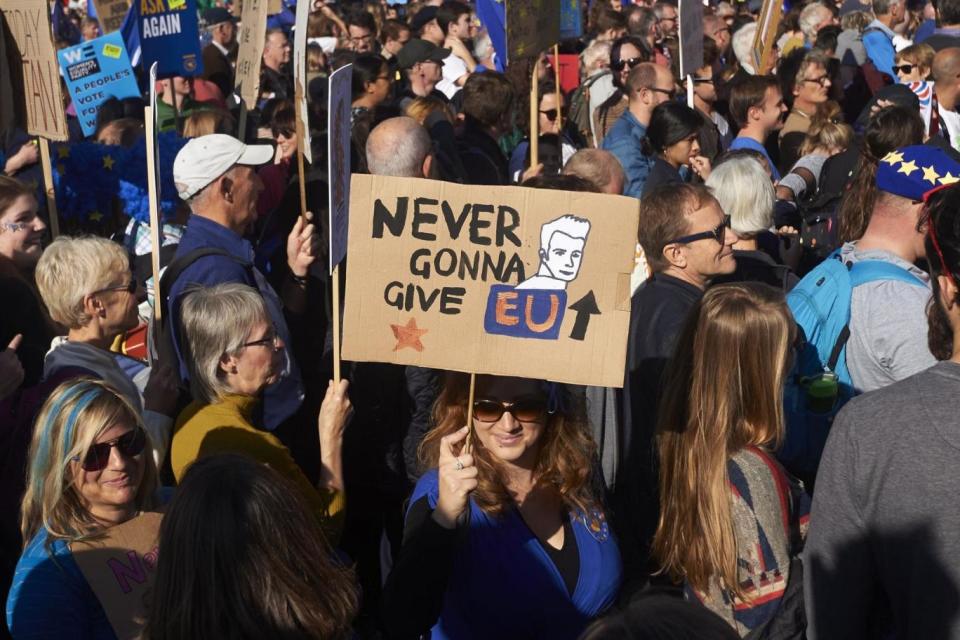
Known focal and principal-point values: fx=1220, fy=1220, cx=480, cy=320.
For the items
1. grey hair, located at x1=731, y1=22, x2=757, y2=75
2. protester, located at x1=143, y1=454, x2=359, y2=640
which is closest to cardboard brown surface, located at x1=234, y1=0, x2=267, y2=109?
protester, located at x1=143, y1=454, x2=359, y2=640

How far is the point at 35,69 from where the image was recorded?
545cm

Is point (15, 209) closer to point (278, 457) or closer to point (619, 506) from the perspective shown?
point (278, 457)

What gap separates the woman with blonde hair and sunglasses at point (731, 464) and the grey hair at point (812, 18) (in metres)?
9.52

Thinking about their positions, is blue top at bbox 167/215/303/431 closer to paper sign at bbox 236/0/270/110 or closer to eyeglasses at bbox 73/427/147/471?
eyeglasses at bbox 73/427/147/471

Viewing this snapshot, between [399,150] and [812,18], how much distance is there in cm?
781

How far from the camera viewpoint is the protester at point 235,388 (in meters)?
3.81

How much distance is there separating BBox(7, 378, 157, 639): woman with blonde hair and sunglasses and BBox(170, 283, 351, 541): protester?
531 mm

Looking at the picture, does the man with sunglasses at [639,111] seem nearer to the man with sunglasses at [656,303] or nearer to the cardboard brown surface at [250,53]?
the cardboard brown surface at [250,53]

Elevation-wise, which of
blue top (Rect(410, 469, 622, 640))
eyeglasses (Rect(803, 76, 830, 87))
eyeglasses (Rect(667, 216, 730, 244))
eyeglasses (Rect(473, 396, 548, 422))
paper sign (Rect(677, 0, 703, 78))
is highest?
paper sign (Rect(677, 0, 703, 78))

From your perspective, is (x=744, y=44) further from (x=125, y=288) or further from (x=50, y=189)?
(x=125, y=288)

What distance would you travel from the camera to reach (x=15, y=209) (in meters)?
5.03

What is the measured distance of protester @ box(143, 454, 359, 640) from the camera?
7.83 ft

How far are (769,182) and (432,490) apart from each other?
326cm

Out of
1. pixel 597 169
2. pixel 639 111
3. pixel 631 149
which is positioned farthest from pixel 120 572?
pixel 639 111
